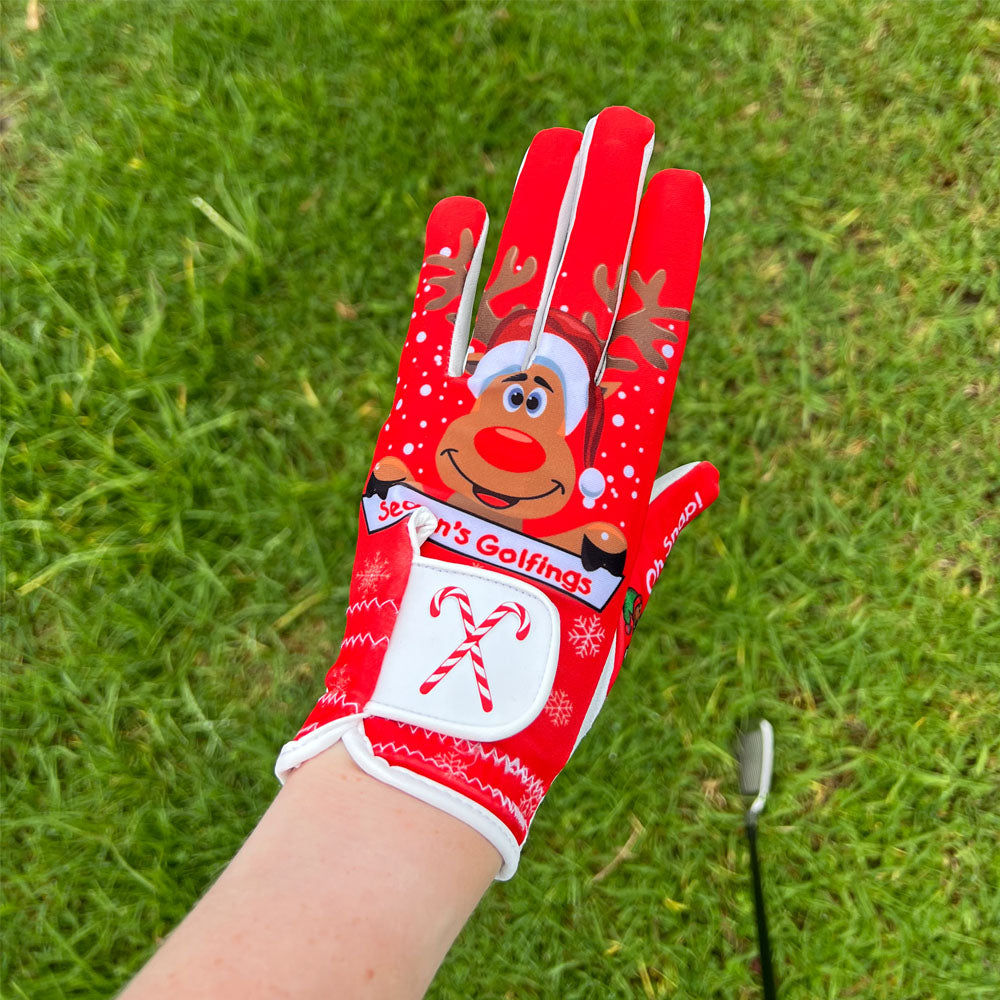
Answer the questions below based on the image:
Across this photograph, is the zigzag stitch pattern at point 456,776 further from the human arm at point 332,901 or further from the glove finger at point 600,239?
the glove finger at point 600,239

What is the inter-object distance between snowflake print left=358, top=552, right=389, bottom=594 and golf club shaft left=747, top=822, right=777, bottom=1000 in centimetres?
101

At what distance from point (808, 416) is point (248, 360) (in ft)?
4.61

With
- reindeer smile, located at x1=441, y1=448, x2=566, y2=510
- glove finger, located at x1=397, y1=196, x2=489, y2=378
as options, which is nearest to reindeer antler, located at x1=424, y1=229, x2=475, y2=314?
glove finger, located at x1=397, y1=196, x2=489, y2=378

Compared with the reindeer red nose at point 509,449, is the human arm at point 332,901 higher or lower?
lower

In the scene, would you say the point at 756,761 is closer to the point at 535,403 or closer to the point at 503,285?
the point at 535,403

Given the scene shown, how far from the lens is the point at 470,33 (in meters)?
1.96

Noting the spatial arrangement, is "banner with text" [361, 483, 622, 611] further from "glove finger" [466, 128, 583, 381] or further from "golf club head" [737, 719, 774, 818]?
"golf club head" [737, 719, 774, 818]

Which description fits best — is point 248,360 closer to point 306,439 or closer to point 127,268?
point 306,439

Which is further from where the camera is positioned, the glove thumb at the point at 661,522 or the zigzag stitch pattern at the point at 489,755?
the glove thumb at the point at 661,522

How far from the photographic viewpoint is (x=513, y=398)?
1.54 metres

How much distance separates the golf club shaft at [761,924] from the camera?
1.56 meters

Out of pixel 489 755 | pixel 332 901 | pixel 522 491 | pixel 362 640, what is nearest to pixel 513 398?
pixel 522 491

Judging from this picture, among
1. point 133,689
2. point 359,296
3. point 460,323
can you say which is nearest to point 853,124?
point 460,323

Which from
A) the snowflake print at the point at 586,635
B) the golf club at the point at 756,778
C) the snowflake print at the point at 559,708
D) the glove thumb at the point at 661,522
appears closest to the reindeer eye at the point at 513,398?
the glove thumb at the point at 661,522
